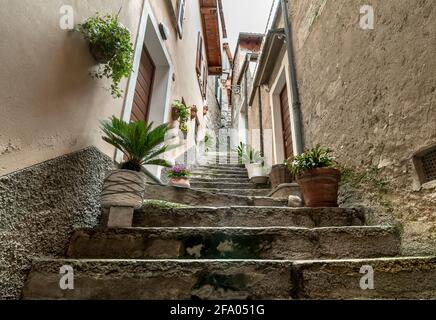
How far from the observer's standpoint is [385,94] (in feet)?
6.49

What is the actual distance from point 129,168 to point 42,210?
0.63 meters

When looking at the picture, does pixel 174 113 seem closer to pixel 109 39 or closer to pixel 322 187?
pixel 109 39

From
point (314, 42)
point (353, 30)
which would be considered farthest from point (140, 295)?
point (314, 42)

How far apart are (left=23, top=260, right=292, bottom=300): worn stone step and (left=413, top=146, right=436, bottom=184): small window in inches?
40.8

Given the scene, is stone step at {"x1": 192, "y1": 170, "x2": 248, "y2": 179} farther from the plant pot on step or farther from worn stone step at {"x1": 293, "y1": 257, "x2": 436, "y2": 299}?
worn stone step at {"x1": 293, "y1": 257, "x2": 436, "y2": 299}

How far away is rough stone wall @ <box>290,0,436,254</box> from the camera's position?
5.15 feet

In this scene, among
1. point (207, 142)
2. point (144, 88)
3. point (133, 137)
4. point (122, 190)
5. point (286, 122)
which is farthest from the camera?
point (207, 142)

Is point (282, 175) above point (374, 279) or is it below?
above

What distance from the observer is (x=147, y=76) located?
4121mm

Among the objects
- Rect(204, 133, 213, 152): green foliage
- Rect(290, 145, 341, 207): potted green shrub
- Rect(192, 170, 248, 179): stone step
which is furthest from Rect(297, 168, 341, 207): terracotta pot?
Rect(204, 133, 213, 152): green foliage
